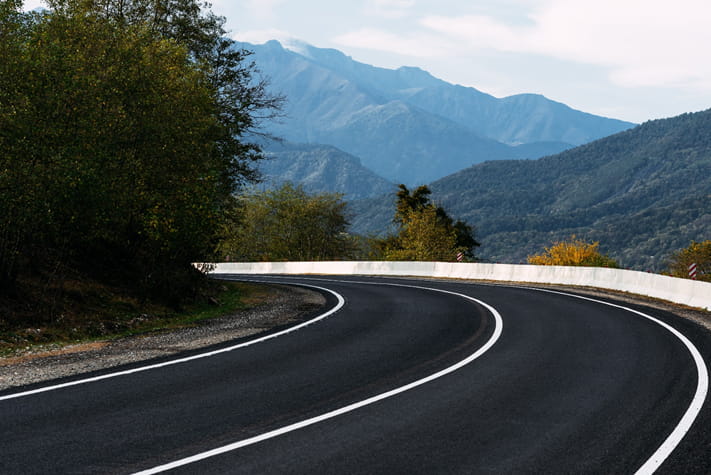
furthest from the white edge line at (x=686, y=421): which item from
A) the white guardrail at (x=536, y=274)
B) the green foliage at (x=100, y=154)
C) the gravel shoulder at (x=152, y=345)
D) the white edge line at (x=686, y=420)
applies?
the green foliage at (x=100, y=154)

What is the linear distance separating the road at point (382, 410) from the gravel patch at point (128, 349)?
2.41 ft

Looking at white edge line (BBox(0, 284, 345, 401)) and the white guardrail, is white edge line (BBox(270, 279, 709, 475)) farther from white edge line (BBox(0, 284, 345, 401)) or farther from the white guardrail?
the white guardrail

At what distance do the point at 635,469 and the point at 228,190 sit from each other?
95.5 ft

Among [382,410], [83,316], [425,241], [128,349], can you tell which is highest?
[382,410]

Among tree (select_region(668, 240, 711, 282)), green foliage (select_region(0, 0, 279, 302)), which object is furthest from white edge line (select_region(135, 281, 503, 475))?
tree (select_region(668, 240, 711, 282))

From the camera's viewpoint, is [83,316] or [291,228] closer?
[83,316]

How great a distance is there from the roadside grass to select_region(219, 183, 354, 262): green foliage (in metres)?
61.8

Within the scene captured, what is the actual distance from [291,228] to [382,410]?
7687cm

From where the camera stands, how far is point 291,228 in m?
84.9

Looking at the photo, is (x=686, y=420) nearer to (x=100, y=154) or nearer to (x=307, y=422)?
(x=307, y=422)

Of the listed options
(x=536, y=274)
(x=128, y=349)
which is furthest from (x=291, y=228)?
(x=128, y=349)

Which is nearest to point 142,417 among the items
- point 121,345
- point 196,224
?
point 121,345

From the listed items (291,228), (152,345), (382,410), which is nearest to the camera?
(382,410)

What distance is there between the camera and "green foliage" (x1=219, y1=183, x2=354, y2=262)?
277 feet
